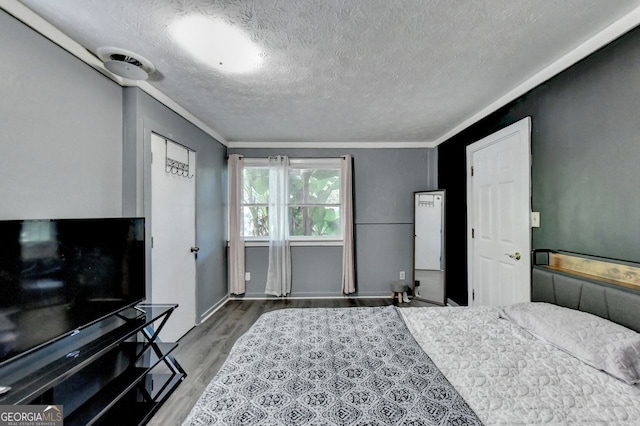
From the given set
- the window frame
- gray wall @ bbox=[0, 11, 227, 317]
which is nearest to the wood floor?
the window frame

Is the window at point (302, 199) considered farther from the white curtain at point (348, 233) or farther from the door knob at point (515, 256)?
the door knob at point (515, 256)

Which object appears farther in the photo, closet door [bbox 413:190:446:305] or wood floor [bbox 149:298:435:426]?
closet door [bbox 413:190:446:305]

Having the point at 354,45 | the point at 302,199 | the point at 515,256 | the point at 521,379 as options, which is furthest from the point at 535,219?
the point at 302,199

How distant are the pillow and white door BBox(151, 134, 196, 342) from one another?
286cm

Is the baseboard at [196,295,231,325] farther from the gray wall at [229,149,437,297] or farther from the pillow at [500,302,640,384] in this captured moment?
the pillow at [500,302,640,384]

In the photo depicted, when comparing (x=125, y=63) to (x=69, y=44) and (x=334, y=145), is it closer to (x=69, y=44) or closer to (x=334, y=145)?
(x=69, y=44)

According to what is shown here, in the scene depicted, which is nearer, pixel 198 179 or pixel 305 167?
pixel 198 179

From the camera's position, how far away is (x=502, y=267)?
2586 millimetres

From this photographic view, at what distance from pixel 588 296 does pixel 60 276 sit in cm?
299

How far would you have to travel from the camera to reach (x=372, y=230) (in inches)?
164

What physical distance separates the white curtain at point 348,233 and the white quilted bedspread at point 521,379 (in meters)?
2.39

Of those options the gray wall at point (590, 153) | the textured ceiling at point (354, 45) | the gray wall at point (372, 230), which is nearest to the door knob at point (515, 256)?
the gray wall at point (590, 153)

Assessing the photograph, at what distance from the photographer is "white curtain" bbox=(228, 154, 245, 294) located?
156 inches

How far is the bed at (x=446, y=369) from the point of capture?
0.93 m
